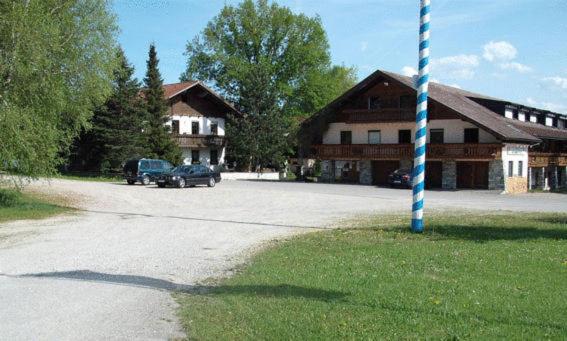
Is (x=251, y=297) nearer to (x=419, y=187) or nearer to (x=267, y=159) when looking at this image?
(x=419, y=187)

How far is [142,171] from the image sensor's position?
42.7 metres

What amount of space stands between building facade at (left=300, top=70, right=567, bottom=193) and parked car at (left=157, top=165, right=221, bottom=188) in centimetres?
1591

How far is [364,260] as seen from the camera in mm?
11414

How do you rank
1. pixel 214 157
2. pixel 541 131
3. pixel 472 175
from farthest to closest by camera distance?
pixel 214 157 → pixel 541 131 → pixel 472 175

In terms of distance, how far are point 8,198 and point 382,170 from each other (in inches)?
1359

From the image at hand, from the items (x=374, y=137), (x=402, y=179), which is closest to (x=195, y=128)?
(x=374, y=137)

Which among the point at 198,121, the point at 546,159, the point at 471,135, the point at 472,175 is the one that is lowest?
the point at 472,175

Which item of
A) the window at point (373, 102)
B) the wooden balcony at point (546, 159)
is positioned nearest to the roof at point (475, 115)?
the window at point (373, 102)

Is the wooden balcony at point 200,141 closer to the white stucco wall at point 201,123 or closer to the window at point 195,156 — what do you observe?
the white stucco wall at point 201,123

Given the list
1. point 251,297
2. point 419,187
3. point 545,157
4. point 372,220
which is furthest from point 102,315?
point 545,157

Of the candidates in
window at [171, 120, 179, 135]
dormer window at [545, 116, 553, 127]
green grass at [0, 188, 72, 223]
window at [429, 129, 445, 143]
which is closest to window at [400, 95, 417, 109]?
window at [429, 129, 445, 143]

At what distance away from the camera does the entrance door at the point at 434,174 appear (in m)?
48.9

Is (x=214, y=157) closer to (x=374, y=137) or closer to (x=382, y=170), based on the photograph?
(x=374, y=137)

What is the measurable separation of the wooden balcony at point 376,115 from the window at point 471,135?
4525 mm
